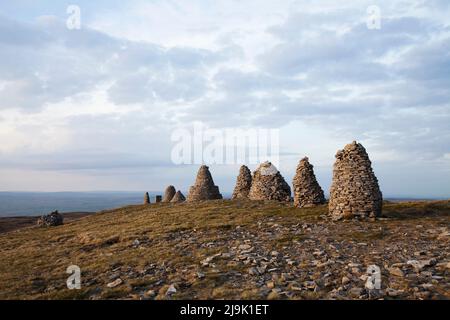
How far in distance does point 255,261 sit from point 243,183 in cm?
3046

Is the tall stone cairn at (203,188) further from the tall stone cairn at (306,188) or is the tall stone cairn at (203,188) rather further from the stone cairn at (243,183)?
the tall stone cairn at (306,188)

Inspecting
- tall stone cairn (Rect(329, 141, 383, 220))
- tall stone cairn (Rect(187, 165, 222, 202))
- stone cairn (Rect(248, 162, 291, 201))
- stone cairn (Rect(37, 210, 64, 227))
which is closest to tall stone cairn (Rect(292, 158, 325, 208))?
tall stone cairn (Rect(329, 141, 383, 220))

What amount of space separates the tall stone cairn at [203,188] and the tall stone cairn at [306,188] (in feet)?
60.2

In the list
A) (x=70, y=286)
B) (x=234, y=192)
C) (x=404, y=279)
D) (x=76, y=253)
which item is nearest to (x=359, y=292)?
(x=404, y=279)

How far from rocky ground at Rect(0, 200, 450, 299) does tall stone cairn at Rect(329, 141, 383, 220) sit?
938 millimetres

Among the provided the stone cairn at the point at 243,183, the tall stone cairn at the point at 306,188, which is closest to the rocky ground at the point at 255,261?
the tall stone cairn at the point at 306,188

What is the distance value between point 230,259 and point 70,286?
613 cm

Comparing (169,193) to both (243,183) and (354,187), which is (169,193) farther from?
(354,187)

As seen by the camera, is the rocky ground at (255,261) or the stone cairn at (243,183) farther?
the stone cairn at (243,183)

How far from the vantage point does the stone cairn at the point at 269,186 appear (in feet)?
120

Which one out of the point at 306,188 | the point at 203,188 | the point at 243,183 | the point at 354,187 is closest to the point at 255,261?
the point at 354,187

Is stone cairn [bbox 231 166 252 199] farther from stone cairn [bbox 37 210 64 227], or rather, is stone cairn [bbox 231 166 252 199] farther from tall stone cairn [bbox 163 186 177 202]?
stone cairn [bbox 37 210 64 227]

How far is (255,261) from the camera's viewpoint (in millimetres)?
14516
